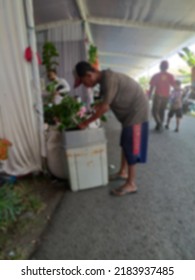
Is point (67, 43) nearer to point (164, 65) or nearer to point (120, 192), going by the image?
point (164, 65)

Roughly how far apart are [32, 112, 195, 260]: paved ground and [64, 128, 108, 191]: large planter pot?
119 mm

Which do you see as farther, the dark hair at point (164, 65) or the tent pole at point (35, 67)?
the dark hair at point (164, 65)

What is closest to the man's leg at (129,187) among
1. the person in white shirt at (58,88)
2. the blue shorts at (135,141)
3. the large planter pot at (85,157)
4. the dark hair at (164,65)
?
the blue shorts at (135,141)

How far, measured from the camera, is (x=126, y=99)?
2.24 metres

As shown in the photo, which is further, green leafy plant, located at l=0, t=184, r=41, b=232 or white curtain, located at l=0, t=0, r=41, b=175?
white curtain, located at l=0, t=0, r=41, b=175

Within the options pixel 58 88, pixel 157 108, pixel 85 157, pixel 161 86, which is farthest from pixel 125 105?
pixel 157 108

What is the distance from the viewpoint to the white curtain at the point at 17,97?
2393 millimetres

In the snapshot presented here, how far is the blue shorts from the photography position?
2.27 m

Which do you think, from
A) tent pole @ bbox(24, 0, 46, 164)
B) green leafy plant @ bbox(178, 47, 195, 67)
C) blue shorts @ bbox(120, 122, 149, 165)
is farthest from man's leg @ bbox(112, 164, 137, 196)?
green leafy plant @ bbox(178, 47, 195, 67)

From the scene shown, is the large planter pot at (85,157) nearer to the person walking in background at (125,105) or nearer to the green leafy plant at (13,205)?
the person walking in background at (125,105)

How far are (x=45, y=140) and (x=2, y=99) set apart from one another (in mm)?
644

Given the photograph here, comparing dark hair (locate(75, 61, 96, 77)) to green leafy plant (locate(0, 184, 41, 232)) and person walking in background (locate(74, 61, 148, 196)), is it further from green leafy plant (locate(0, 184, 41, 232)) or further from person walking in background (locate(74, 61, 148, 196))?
green leafy plant (locate(0, 184, 41, 232))
